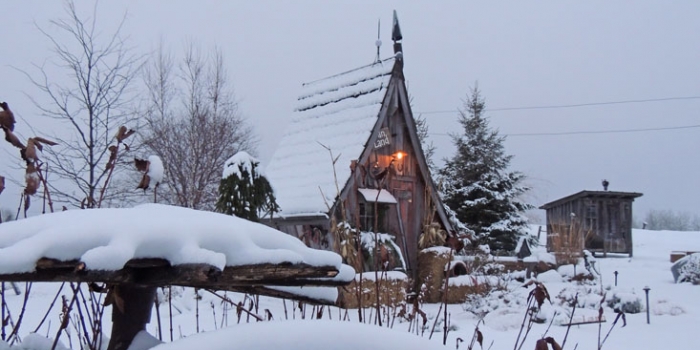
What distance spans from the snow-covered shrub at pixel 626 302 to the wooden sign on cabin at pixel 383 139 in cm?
490

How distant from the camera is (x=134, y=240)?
1.13m

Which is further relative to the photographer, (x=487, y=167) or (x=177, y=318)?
(x=487, y=167)

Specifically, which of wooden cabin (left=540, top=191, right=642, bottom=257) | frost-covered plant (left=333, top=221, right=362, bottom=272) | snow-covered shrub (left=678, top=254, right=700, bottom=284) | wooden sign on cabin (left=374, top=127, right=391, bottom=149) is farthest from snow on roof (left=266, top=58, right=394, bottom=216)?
wooden cabin (left=540, top=191, right=642, bottom=257)

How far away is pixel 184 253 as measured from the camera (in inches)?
45.6

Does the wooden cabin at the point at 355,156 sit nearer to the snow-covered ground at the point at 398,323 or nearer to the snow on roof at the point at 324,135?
the snow on roof at the point at 324,135

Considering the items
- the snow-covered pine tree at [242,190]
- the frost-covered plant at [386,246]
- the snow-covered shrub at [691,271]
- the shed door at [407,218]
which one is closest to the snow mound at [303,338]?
the snow-covered pine tree at [242,190]

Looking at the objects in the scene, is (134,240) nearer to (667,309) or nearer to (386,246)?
(386,246)

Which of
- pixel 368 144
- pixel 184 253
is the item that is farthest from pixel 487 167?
pixel 184 253

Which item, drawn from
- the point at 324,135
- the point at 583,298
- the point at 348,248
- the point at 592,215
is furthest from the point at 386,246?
the point at 592,215

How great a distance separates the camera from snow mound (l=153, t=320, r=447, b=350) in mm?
897

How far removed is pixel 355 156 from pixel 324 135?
57.1 inches

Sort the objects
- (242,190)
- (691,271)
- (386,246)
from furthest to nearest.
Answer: (691,271)
(386,246)
(242,190)

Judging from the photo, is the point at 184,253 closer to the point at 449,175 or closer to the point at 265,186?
the point at 265,186

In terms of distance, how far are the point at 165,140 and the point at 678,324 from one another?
575 inches
